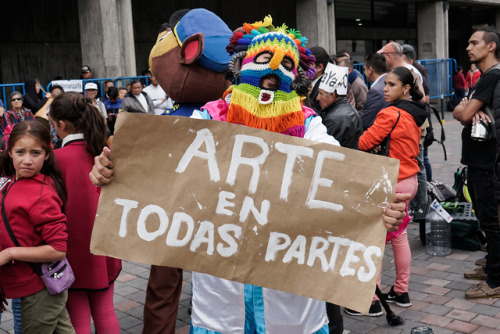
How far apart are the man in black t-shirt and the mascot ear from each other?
2198mm

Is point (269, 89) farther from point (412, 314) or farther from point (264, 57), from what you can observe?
point (412, 314)

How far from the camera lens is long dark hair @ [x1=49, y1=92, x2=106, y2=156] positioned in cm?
320

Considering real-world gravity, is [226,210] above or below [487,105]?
below

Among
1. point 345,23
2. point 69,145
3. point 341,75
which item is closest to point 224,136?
point 69,145

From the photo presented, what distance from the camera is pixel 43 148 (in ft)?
9.80

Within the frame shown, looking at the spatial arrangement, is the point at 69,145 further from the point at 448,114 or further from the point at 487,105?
the point at 448,114

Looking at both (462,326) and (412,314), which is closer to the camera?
(462,326)

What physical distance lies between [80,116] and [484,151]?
3.15 meters

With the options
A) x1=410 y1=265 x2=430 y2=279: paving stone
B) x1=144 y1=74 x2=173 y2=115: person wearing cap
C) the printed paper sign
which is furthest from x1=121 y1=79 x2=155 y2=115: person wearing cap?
x1=410 y1=265 x2=430 y2=279: paving stone

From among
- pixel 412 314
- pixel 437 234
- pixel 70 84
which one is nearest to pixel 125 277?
pixel 412 314

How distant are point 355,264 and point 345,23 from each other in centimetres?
2245

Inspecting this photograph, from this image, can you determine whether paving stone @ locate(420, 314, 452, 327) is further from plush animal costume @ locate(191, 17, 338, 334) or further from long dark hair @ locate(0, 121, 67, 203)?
long dark hair @ locate(0, 121, 67, 203)

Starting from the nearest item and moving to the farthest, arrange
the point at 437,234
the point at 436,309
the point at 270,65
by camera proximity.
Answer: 1. the point at 270,65
2. the point at 436,309
3. the point at 437,234

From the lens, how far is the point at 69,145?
3.22 m
